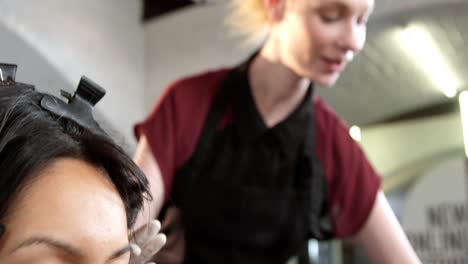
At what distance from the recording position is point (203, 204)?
2.07 ft

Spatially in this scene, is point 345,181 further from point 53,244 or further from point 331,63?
point 53,244

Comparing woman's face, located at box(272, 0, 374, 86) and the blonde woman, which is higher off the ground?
woman's face, located at box(272, 0, 374, 86)

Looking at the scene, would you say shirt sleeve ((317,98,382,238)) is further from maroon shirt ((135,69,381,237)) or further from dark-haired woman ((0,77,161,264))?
dark-haired woman ((0,77,161,264))

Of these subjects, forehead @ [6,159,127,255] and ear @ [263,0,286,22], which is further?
ear @ [263,0,286,22]

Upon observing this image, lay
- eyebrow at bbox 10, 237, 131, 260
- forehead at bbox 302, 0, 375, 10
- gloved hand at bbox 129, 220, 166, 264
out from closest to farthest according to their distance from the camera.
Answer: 1. eyebrow at bbox 10, 237, 131, 260
2. gloved hand at bbox 129, 220, 166, 264
3. forehead at bbox 302, 0, 375, 10

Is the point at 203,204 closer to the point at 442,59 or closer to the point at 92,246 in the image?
the point at 92,246

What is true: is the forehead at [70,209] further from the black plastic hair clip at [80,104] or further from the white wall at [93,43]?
the white wall at [93,43]

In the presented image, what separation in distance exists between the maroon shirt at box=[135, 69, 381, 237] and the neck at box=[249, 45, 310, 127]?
3 centimetres

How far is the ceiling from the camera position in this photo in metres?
1.01

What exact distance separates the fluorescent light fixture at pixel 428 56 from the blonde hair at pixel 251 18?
1.34 ft

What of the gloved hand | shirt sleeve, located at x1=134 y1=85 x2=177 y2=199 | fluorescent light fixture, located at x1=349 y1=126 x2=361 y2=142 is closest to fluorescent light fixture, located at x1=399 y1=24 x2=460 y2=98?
fluorescent light fixture, located at x1=349 y1=126 x2=361 y2=142

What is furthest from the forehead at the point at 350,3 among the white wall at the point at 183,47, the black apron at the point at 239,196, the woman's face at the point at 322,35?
the white wall at the point at 183,47

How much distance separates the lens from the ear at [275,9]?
2.12ft

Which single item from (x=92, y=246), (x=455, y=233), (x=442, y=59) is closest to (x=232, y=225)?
(x=92, y=246)
